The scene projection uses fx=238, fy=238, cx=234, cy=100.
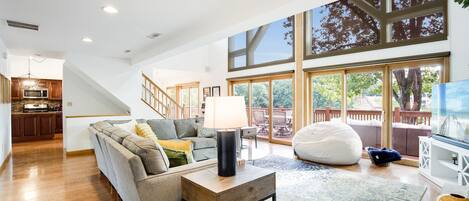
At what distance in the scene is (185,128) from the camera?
16.2ft

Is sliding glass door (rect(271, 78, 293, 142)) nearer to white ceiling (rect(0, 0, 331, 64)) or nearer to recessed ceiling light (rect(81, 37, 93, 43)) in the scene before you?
white ceiling (rect(0, 0, 331, 64))

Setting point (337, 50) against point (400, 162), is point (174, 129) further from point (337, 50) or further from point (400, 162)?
point (400, 162)

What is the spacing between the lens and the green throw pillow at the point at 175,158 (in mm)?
2244

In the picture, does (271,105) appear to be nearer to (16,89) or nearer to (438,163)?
(438,163)

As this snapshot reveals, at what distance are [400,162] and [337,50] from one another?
8.24ft

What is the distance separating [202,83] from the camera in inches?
344

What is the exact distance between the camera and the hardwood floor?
301cm

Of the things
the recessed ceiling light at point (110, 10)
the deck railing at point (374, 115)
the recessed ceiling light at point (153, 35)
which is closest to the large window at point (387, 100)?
the deck railing at point (374, 115)

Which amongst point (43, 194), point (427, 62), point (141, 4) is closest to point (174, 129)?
point (43, 194)

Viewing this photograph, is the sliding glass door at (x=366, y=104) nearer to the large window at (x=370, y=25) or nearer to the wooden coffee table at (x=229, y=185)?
the large window at (x=370, y=25)

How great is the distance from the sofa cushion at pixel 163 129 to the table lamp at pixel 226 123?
114 inches

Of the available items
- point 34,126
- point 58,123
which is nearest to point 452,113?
point 58,123

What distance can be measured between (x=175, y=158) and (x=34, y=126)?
7.21 m

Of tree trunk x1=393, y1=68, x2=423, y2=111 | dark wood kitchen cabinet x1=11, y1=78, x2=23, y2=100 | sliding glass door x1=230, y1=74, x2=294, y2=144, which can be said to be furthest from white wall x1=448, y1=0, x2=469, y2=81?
dark wood kitchen cabinet x1=11, y1=78, x2=23, y2=100
